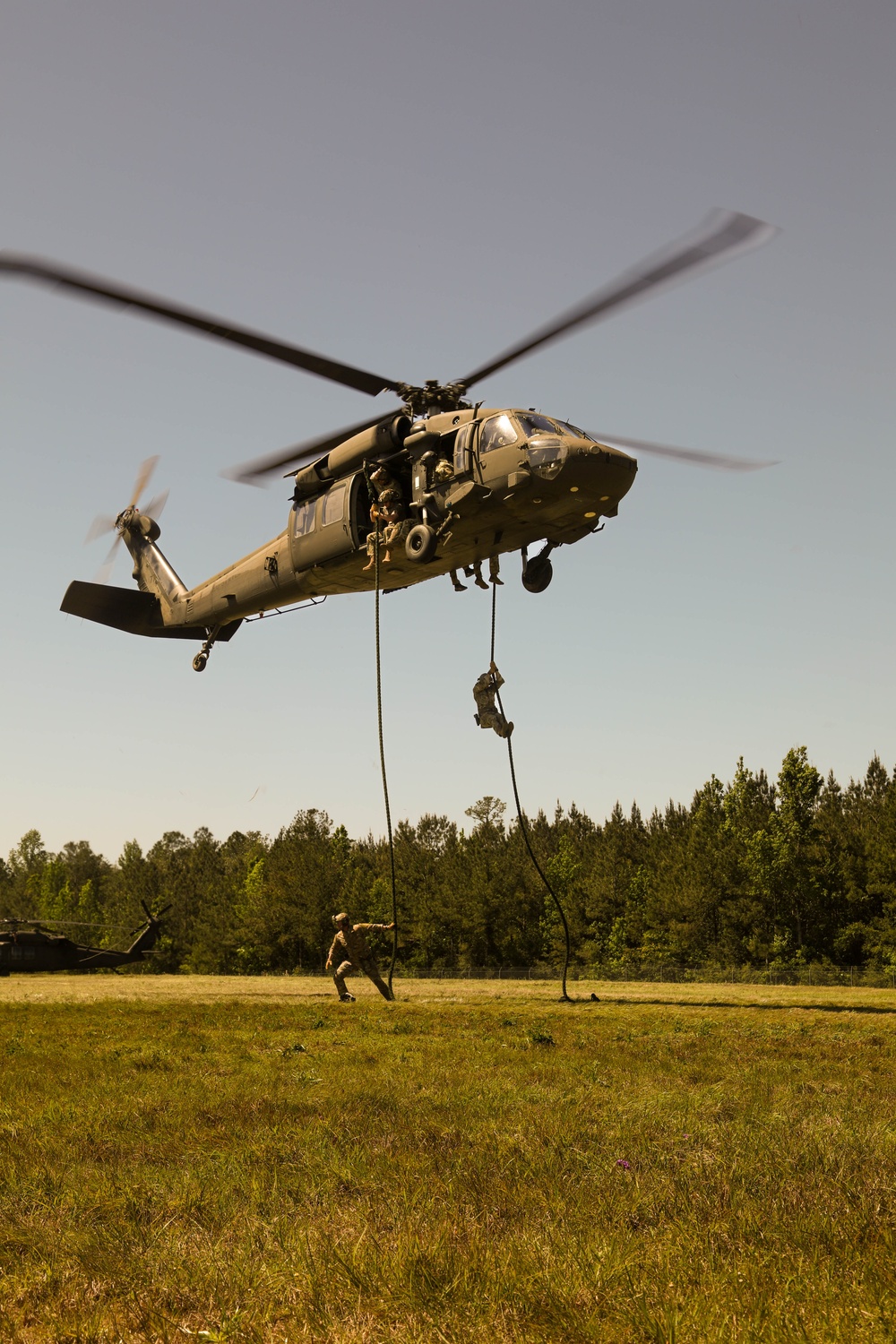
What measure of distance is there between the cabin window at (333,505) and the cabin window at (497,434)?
3793 mm

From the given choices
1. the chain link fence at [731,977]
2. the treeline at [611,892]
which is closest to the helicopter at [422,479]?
the chain link fence at [731,977]

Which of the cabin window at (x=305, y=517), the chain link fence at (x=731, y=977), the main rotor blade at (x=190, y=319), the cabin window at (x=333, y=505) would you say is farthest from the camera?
the chain link fence at (x=731, y=977)

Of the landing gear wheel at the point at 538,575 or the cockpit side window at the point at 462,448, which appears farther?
the landing gear wheel at the point at 538,575

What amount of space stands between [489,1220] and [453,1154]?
1680 mm

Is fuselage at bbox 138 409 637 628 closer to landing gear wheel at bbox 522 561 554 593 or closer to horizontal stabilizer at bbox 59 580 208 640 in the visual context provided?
landing gear wheel at bbox 522 561 554 593

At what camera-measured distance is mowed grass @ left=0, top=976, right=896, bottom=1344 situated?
4625mm

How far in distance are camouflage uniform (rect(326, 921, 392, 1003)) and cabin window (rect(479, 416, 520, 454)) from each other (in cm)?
956

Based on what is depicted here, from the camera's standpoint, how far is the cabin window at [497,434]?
722 inches

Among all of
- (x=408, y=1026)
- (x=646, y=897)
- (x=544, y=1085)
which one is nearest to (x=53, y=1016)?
(x=408, y=1026)

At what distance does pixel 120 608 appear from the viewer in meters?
29.4

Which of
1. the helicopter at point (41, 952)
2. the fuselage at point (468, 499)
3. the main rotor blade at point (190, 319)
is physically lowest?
the helicopter at point (41, 952)

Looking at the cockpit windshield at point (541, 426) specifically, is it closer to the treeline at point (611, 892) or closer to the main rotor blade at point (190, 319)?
the main rotor blade at point (190, 319)

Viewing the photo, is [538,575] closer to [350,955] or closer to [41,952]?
[350,955]

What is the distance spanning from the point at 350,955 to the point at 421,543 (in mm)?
8380
